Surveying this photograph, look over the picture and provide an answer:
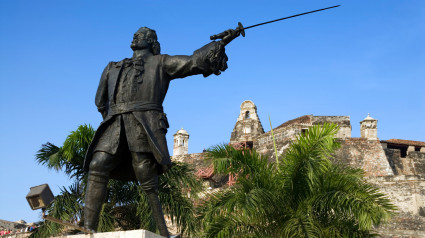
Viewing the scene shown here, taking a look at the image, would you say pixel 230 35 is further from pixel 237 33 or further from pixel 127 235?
pixel 127 235

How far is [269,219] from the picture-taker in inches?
464

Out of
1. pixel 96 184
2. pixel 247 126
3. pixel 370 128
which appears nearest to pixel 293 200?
pixel 96 184

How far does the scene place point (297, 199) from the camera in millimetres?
12133

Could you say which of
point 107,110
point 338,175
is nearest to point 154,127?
point 107,110

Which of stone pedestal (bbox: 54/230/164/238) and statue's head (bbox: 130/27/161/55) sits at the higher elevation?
statue's head (bbox: 130/27/161/55)

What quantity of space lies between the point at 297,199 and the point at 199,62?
6190mm

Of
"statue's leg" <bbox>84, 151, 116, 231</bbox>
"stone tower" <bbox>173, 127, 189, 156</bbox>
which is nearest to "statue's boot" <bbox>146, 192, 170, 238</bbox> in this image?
"statue's leg" <bbox>84, 151, 116, 231</bbox>

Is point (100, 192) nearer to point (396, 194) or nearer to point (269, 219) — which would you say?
Result: point (269, 219)

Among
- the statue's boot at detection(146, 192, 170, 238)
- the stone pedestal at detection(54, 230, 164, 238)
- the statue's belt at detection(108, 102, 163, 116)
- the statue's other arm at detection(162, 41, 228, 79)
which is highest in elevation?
the statue's other arm at detection(162, 41, 228, 79)

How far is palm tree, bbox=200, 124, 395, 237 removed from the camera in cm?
1115

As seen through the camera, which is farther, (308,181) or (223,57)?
(308,181)

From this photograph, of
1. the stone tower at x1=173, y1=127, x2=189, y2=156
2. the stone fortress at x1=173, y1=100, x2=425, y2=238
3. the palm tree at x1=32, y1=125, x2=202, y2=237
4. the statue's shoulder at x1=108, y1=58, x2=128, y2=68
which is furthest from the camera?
the stone tower at x1=173, y1=127, x2=189, y2=156

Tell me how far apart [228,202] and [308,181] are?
1.55m

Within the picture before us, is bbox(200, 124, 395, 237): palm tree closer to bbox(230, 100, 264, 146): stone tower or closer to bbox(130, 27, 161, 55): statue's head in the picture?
bbox(130, 27, 161, 55): statue's head
